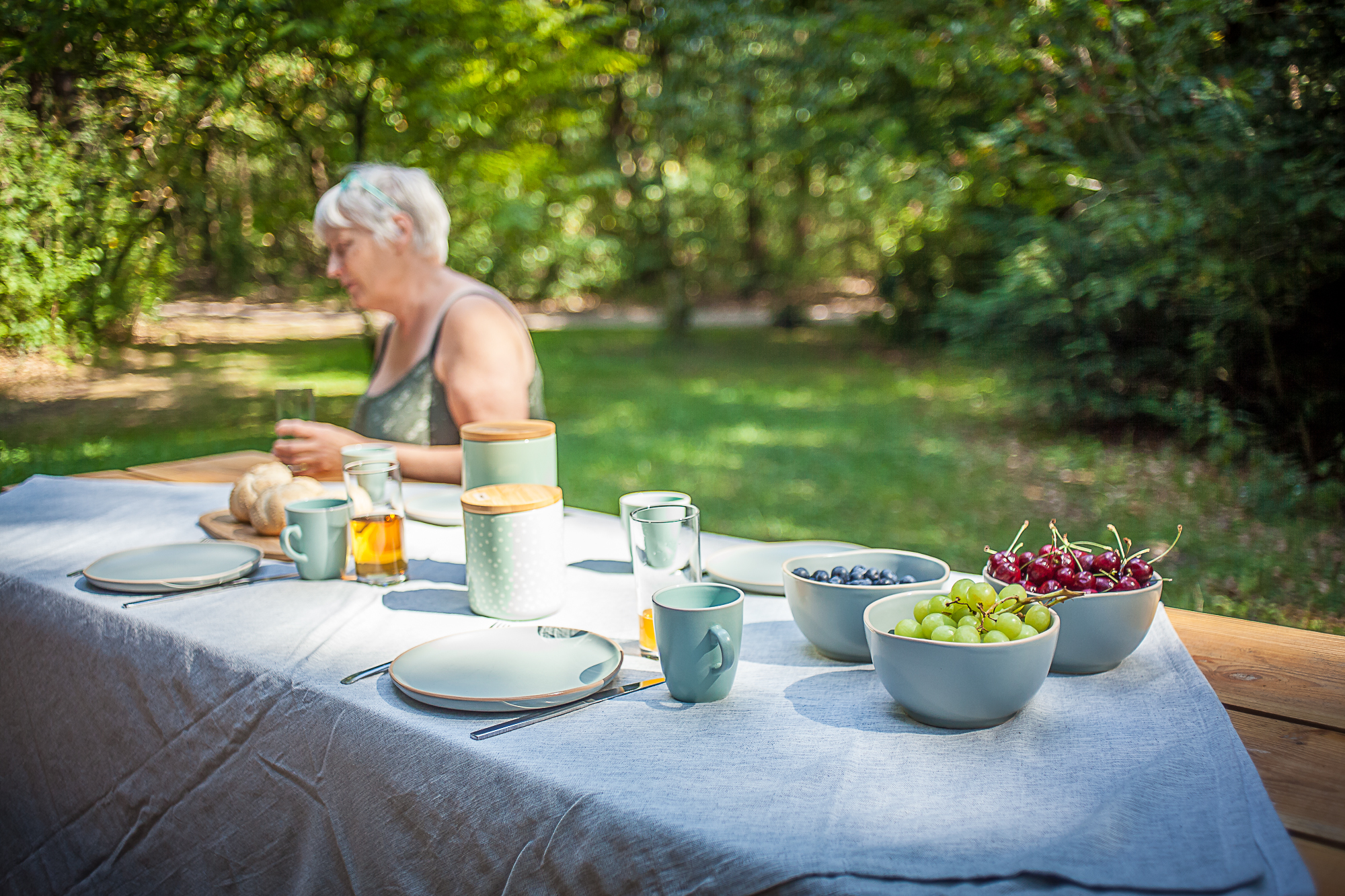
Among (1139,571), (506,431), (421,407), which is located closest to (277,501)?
(506,431)

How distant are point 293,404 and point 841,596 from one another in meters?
1.34

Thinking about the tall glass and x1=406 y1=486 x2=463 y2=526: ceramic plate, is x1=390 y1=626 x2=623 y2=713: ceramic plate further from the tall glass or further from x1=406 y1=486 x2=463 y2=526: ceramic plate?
the tall glass

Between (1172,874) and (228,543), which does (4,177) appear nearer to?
(228,543)

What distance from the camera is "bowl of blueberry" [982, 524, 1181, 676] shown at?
1.10 m

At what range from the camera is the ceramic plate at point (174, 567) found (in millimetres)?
1455

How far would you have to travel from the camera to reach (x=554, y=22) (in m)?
5.17

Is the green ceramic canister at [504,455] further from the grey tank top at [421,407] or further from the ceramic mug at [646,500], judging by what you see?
the grey tank top at [421,407]

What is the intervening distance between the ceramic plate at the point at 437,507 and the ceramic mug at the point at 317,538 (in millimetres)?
295

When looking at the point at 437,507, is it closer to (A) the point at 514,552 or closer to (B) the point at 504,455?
(B) the point at 504,455

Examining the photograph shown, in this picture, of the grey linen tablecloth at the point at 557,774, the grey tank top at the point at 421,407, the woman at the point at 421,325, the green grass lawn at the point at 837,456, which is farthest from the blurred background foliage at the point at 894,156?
the grey linen tablecloth at the point at 557,774

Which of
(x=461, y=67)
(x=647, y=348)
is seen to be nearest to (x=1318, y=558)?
(x=461, y=67)

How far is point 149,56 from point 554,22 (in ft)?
10.3

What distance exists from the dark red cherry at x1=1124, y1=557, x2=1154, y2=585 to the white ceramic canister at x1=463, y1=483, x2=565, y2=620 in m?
0.73

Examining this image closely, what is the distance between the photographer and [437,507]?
191 centimetres
